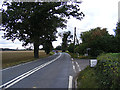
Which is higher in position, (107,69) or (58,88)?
(107,69)

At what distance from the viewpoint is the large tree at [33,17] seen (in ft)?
78.5

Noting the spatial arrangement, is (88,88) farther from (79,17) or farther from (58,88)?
(79,17)

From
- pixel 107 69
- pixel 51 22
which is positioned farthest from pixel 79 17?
pixel 107 69

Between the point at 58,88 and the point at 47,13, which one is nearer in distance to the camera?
the point at 58,88

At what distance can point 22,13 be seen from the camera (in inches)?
932

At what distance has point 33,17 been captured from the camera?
82.8ft

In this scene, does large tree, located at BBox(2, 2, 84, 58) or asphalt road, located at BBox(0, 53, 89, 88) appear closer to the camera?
asphalt road, located at BBox(0, 53, 89, 88)

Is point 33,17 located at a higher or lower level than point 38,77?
higher

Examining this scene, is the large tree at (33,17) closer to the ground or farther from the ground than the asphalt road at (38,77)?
farther from the ground

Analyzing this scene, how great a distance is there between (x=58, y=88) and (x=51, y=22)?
823 inches

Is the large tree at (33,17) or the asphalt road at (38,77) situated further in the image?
the large tree at (33,17)

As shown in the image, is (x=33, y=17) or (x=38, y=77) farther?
(x=33, y=17)

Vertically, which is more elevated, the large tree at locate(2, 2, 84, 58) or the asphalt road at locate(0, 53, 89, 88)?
the large tree at locate(2, 2, 84, 58)

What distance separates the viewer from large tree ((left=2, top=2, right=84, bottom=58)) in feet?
78.5
